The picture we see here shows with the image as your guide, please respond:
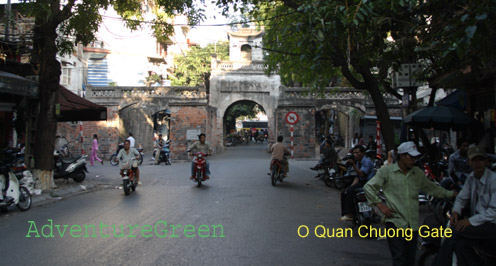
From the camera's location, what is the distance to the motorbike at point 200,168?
436 inches

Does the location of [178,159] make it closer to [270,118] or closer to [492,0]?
[270,118]

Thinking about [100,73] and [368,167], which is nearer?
[368,167]

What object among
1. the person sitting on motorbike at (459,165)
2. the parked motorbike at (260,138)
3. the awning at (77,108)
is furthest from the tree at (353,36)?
the parked motorbike at (260,138)

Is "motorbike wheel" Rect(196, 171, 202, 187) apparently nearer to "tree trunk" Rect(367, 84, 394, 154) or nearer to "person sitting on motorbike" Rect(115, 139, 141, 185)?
"person sitting on motorbike" Rect(115, 139, 141, 185)

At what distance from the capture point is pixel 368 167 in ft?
21.1

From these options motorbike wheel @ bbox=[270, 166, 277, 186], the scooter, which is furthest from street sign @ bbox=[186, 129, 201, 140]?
the scooter

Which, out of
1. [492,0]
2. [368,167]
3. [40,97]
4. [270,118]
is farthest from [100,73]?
[492,0]

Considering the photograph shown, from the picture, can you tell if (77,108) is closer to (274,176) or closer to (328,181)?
(274,176)

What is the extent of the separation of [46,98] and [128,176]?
2.98m

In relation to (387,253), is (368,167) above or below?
above

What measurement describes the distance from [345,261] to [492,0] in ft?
10.7

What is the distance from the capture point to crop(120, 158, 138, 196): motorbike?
9.82 meters

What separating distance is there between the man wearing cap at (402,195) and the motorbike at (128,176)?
7.49 metres

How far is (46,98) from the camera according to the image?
1012 cm
